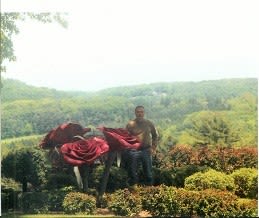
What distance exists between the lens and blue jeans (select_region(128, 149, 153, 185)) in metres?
10.3

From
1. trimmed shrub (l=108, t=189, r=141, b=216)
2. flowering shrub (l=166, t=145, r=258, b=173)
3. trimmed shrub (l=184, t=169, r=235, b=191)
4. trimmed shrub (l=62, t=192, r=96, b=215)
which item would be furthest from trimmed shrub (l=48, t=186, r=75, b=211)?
trimmed shrub (l=184, t=169, r=235, b=191)

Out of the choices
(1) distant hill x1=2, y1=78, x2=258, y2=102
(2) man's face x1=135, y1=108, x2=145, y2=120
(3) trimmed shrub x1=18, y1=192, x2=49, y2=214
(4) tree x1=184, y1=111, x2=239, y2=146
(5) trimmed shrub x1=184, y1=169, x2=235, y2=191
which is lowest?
(3) trimmed shrub x1=18, y1=192, x2=49, y2=214

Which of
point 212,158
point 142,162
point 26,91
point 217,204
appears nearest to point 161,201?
point 142,162

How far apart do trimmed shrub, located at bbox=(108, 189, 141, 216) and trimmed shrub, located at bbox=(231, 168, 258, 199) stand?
1.44m

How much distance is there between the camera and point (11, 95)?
11.2 meters

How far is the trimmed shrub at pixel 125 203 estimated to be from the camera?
10203mm

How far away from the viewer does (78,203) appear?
10.5m

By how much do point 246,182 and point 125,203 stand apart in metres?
1.79

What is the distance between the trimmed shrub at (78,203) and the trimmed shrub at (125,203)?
0.29 meters

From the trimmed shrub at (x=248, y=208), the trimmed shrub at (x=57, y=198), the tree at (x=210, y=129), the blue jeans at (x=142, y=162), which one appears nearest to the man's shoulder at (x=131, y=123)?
the blue jeans at (x=142, y=162)

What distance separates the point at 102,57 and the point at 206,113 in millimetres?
1814

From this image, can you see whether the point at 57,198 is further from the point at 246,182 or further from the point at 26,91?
the point at 246,182

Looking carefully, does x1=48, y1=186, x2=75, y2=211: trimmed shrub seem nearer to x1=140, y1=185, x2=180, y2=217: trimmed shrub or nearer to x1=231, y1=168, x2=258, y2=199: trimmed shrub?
x1=140, y1=185, x2=180, y2=217: trimmed shrub

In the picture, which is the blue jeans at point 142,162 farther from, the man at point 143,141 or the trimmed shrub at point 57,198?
the trimmed shrub at point 57,198
